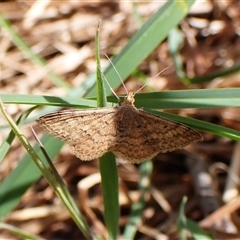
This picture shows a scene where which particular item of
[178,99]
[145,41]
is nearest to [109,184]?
[178,99]

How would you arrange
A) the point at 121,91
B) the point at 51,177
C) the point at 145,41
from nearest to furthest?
the point at 51,177
the point at 145,41
the point at 121,91

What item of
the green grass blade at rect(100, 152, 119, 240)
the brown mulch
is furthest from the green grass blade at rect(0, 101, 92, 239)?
the brown mulch

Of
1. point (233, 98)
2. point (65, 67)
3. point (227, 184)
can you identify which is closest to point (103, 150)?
point (233, 98)

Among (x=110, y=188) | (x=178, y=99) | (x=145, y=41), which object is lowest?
(x=110, y=188)

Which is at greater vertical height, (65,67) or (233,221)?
(65,67)

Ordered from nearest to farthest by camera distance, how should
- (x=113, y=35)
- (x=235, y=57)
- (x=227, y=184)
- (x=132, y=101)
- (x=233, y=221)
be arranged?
(x=132, y=101) → (x=233, y=221) → (x=227, y=184) → (x=235, y=57) → (x=113, y=35)

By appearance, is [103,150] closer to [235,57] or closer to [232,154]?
[232,154]

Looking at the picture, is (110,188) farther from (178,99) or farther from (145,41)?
(145,41)

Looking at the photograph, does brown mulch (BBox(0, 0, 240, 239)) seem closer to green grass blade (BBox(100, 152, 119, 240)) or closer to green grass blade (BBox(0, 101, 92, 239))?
green grass blade (BBox(100, 152, 119, 240))
